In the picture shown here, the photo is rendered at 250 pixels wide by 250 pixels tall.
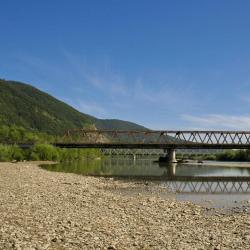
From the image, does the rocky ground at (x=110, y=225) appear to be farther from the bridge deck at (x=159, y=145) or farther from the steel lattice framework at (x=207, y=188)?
the bridge deck at (x=159, y=145)

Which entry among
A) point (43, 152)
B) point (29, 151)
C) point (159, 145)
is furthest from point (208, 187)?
point (159, 145)

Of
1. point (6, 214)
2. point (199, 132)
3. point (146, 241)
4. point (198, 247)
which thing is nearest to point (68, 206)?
point (6, 214)

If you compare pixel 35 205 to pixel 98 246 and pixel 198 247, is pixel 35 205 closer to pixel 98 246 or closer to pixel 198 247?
pixel 98 246

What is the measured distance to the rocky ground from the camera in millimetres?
18266

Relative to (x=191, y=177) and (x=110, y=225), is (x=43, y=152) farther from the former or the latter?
(x=110, y=225)

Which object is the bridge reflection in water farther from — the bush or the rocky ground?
the bush

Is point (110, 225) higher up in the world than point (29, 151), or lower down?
lower down

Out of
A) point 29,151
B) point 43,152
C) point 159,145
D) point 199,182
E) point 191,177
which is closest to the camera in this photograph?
point 199,182

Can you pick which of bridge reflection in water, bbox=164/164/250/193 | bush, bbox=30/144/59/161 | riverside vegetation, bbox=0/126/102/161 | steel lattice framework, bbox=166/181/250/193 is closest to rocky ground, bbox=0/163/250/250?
steel lattice framework, bbox=166/181/250/193

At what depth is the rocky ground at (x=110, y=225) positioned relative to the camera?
18.3 metres

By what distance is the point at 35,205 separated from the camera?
89.5 feet

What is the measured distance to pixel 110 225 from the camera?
72.9 feet

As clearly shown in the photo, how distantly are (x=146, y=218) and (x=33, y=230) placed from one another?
7.80 meters

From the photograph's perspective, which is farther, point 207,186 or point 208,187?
point 207,186
